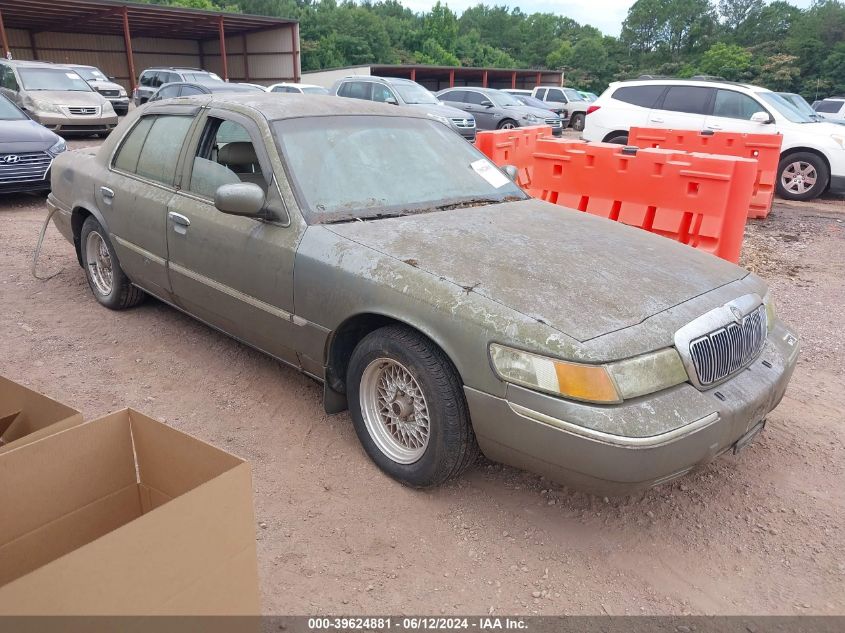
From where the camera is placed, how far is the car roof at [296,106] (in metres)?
3.71

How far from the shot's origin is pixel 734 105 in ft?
36.4

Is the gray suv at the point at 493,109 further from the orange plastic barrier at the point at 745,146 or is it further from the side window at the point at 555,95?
the orange plastic barrier at the point at 745,146

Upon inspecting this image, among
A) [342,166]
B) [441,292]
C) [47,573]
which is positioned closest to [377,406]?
[441,292]

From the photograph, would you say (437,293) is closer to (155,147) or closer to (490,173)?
(490,173)

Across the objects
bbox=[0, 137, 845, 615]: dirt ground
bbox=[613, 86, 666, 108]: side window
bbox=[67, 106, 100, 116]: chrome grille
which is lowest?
bbox=[0, 137, 845, 615]: dirt ground

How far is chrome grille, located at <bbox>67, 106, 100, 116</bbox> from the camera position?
1384 cm

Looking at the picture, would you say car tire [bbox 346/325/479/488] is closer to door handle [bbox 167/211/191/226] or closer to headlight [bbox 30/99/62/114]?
door handle [bbox 167/211/191/226]

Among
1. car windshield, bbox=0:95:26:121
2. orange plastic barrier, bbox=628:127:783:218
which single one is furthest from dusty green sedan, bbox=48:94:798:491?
orange plastic barrier, bbox=628:127:783:218

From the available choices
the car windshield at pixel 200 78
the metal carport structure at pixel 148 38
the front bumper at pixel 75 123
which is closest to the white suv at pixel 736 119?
the front bumper at pixel 75 123

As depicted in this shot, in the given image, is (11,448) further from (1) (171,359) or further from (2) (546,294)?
(1) (171,359)

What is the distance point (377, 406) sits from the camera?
3.12m

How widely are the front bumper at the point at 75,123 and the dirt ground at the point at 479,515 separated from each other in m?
11.1

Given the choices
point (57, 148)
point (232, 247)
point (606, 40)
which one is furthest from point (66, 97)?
A: point (606, 40)

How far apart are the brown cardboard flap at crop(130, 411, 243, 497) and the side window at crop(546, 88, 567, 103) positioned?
2873 centimetres
